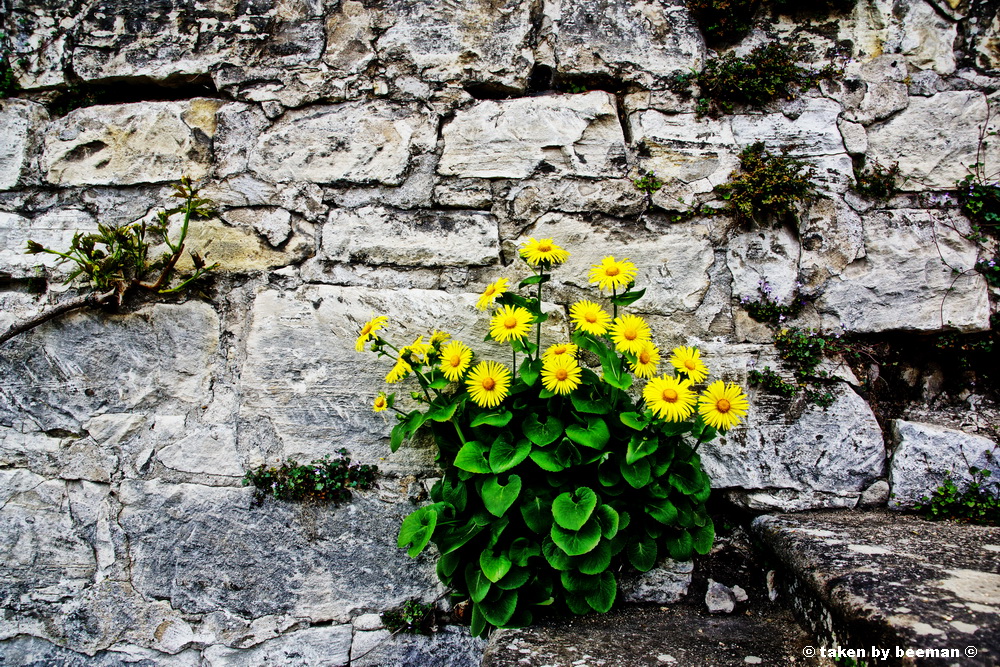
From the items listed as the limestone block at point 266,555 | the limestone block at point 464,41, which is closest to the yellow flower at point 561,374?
the limestone block at point 266,555

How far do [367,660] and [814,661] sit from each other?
1202mm

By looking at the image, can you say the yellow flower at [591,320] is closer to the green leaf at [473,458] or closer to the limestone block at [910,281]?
the green leaf at [473,458]

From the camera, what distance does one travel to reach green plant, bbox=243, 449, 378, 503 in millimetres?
1717

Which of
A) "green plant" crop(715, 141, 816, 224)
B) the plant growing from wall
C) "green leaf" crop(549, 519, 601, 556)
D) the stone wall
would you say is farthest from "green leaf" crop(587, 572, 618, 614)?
the plant growing from wall

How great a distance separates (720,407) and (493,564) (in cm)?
71

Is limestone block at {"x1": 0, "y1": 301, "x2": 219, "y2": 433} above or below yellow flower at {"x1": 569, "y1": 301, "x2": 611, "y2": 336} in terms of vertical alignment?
below

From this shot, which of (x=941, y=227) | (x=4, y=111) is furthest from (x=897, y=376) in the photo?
(x=4, y=111)

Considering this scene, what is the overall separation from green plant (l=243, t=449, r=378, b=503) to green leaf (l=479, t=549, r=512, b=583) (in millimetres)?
483

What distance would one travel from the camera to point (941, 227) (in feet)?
5.78

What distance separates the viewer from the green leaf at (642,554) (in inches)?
58.4

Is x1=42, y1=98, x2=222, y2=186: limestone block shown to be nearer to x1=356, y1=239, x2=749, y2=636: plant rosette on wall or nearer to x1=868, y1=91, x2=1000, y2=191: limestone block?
x1=356, y1=239, x2=749, y2=636: plant rosette on wall

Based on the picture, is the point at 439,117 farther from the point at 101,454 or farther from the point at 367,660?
the point at 367,660

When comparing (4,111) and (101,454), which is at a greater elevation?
(4,111)

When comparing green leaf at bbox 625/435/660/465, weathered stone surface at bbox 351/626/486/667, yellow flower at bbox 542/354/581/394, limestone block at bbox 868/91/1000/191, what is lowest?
weathered stone surface at bbox 351/626/486/667
